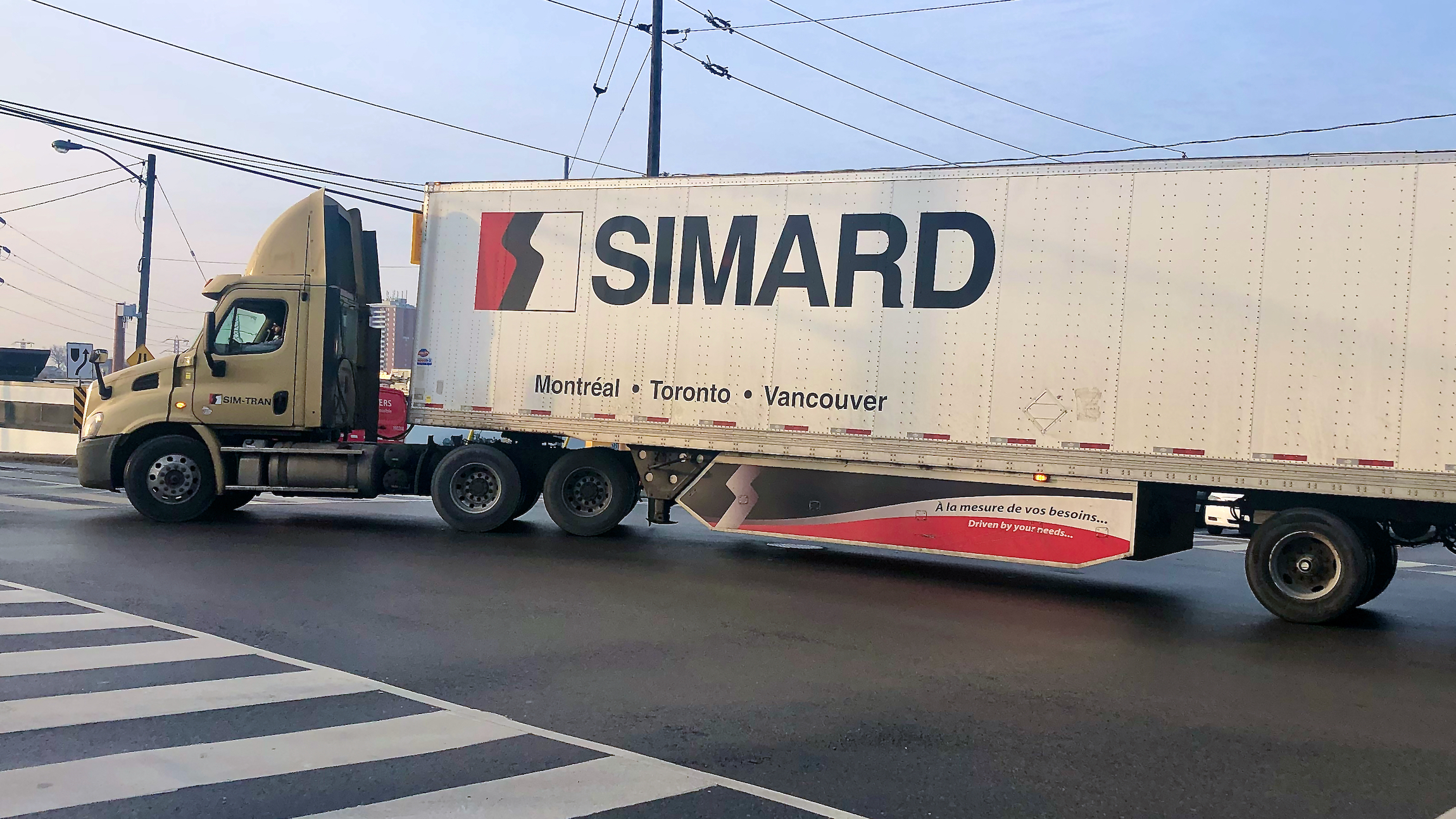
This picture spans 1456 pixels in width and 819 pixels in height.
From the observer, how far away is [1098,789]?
199 inches

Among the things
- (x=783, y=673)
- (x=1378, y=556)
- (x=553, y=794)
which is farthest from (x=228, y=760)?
(x=1378, y=556)

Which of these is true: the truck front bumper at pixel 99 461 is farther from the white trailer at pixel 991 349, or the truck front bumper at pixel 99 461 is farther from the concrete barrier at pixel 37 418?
the concrete barrier at pixel 37 418

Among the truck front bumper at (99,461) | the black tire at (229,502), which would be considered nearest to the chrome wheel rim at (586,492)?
the black tire at (229,502)

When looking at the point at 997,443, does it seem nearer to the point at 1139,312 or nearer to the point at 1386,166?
the point at 1139,312

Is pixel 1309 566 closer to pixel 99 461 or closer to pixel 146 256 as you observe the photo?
pixel 99 461

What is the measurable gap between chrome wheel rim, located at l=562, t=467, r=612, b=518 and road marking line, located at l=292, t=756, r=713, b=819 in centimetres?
801

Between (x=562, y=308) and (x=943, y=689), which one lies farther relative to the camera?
(x=562, y=308)

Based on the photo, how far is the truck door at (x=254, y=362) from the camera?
13.6 meters

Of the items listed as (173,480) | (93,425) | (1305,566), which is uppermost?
(93,425)

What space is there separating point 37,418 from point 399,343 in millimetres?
15933

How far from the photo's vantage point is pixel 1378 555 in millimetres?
9703

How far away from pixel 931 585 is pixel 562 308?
17.8 feet

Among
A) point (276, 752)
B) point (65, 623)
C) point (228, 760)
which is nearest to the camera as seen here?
point (228, 760)

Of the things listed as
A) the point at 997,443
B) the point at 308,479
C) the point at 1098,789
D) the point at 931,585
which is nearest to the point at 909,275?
the point at 997,443
